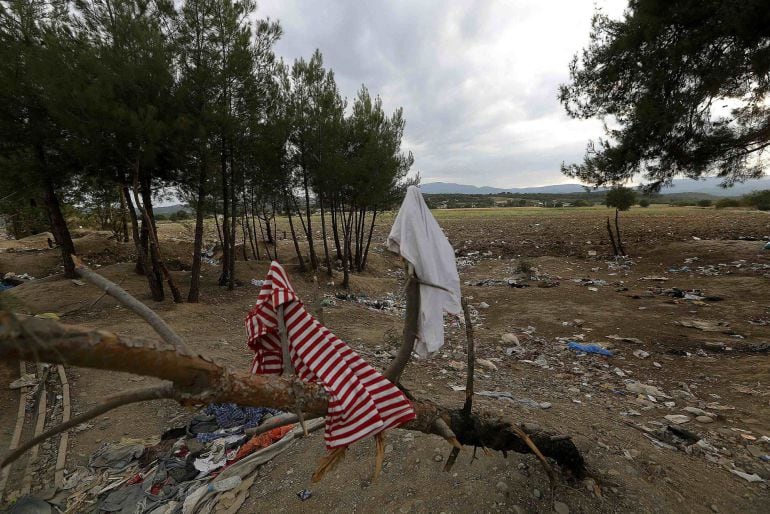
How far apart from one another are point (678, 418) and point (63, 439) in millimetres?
6555

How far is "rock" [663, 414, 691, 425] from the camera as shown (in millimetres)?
3846

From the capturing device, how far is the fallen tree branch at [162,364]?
73 centimetres

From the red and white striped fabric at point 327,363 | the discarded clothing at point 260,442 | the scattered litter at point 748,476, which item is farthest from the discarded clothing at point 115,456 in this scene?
the scattered litter at point 748,476

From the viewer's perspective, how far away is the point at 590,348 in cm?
588

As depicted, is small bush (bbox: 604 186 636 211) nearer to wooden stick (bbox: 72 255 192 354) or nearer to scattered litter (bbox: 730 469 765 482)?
scattered litter (bbox: 730 469 765 482)

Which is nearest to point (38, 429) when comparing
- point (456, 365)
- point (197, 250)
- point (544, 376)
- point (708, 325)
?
point (197, 250)

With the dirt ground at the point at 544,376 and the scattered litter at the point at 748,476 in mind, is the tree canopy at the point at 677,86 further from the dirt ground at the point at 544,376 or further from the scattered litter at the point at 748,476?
the scattered litter at the point at 748,476

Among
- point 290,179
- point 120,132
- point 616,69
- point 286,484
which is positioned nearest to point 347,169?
point 290,179

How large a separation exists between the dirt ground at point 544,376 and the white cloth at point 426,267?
575 millimetres

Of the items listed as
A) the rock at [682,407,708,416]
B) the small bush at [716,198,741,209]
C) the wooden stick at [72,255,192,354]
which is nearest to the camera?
the wooden stick at [72,255,192,354]

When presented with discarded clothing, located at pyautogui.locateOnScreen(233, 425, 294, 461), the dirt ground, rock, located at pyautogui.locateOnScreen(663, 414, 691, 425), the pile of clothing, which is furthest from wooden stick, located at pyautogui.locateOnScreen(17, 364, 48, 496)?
rock, located at pyautogui.locateOnScreen(663, 414, 691, 425)

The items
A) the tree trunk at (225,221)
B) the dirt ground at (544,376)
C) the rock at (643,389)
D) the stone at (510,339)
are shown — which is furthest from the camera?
the tree trunk at (225,221)

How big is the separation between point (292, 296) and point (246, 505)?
7.42 ft

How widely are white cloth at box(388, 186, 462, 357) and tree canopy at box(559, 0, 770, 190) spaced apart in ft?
29.6
